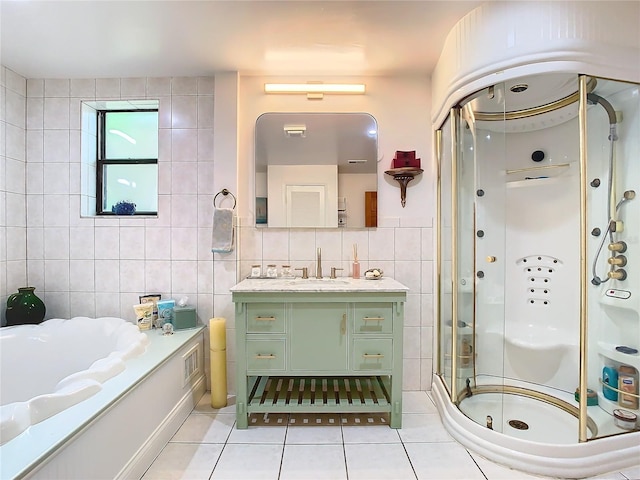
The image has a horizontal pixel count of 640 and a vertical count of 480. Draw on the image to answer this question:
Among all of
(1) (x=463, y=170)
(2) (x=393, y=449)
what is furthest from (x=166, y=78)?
(2) (x=393, y=449)

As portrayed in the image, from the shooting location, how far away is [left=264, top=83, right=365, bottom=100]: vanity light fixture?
239 cm

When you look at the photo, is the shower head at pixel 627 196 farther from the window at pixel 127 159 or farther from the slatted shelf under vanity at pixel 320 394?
the window at pixel 127 159

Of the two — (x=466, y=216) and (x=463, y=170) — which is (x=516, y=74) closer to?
(x=463, y=170)

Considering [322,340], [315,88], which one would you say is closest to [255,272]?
[322,340]

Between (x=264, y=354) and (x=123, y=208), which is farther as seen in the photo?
(x=123, y=208)

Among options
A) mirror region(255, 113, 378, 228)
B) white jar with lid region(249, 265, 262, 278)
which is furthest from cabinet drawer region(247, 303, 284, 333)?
mirror region(255, 113, 378, 228)

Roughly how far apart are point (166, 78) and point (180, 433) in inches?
94.8

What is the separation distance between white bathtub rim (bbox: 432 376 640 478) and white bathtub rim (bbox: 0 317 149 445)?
1.90m

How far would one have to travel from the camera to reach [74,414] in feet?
4.13

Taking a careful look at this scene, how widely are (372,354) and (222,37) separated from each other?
2079 mm

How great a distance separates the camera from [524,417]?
1977 mm

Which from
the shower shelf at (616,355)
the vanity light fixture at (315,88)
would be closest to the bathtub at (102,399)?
the vanity light fixture at (315,88)

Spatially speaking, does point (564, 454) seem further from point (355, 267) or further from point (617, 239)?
point (355, 267)

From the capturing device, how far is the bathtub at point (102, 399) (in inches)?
A: 44.2
